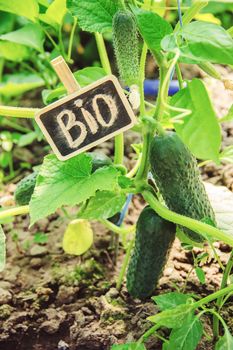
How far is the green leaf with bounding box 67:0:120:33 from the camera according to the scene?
49.7 inches

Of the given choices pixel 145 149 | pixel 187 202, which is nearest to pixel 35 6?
pixel 145 149

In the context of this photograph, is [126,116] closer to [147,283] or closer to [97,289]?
[147,283]

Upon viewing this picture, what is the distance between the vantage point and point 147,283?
1.48 m

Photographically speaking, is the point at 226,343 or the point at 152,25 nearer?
the point at 152,25

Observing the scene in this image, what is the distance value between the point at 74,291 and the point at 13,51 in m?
1.03

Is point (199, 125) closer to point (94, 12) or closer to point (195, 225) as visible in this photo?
point (195, 225)

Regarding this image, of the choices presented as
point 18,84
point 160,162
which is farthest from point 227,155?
point 18,84

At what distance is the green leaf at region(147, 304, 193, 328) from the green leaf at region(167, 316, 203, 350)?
0.4 inches

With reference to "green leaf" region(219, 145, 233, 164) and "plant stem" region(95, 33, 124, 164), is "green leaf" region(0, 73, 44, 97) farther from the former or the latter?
"green leaf" region(219, 145, 233, 164)

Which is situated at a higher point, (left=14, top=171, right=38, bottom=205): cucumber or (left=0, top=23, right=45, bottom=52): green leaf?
(left=0, top=23, right=45, bottom=52): green leaf

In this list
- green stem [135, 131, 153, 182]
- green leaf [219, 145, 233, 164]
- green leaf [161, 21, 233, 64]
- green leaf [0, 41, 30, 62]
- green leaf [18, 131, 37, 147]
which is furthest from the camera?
green leaf [0, 41, 30, 62]

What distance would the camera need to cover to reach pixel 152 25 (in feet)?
3.71

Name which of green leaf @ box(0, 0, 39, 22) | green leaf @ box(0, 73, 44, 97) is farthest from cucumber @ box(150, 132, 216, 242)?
green leaf @ box(0, 73, 44, 97)

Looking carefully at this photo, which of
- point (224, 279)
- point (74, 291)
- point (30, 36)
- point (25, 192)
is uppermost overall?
point (30, 36)
